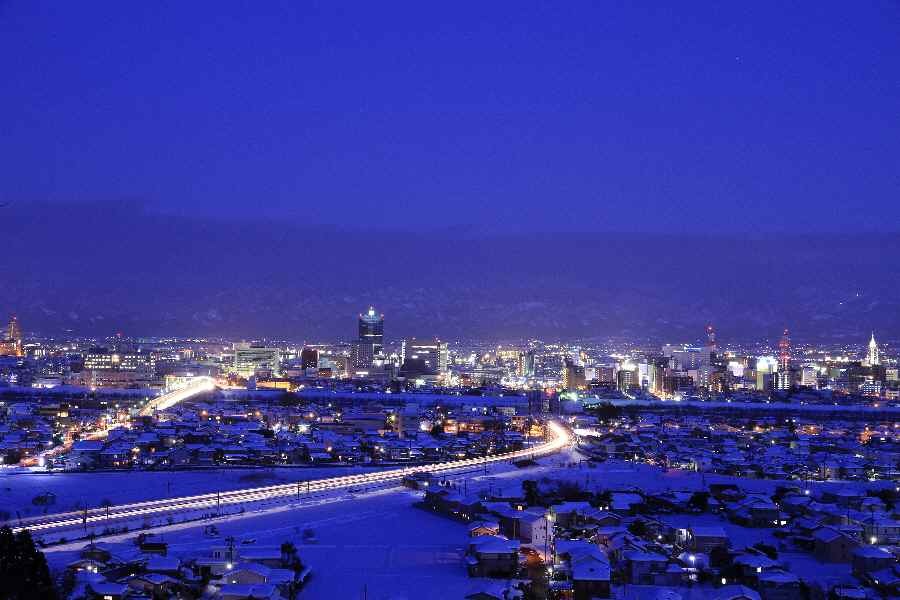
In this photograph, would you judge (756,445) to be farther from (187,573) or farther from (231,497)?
(187,573)

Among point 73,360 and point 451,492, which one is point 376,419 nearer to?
point 451,492

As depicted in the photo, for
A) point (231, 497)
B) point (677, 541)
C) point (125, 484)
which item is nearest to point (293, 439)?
point (125, 484)

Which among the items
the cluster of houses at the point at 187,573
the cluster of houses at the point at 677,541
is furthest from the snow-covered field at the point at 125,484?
the cluster of houses at the point at 187,573

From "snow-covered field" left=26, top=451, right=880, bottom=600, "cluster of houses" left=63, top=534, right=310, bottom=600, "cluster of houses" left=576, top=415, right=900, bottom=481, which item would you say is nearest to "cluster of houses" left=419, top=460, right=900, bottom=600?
"snow-covered field" left=26, top=451, right=880, bottom=600

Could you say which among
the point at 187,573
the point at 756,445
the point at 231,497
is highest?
the point at 756,445

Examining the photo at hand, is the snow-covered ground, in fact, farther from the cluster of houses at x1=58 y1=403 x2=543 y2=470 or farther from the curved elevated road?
the cluster of houses at x1=58 y1=403 x2=543 y2=470

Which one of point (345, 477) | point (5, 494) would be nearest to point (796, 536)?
point (345, 477)
